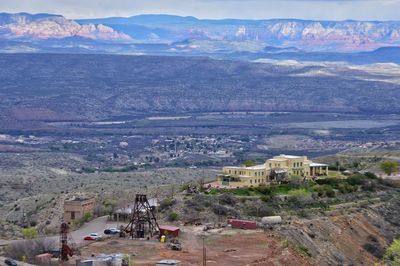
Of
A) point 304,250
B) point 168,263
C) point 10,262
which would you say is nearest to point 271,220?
point 304,250

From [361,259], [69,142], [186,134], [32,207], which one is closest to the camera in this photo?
[361,259]

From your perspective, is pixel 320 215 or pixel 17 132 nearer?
pixel 320 215

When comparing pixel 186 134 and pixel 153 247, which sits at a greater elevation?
pixel 153 247

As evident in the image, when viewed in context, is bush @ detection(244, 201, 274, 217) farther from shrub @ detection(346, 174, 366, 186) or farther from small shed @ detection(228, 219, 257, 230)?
shrub @ detection(346, 174, 366, 186)

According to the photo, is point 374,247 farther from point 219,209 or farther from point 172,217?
point 172,217

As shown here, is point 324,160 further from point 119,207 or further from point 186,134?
point 186,134

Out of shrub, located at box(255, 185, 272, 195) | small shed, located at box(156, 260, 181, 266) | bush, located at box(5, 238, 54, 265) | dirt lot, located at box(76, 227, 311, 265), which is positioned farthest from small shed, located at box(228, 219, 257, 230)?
small shed, located at box(156, 260, 181, 266)

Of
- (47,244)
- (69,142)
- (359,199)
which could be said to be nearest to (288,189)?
(359,199)
